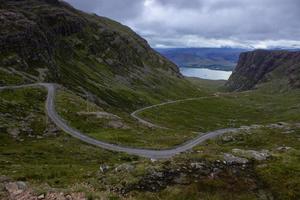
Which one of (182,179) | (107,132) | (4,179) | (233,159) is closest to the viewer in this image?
(182,179)

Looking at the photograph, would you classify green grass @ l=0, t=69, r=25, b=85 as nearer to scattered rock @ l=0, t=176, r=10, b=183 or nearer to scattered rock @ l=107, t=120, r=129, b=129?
scattered rock @ l=107, t=120, r=129, b=129

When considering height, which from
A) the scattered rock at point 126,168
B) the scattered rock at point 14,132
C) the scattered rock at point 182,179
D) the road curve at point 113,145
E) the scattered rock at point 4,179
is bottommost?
the road curve at point 113,145

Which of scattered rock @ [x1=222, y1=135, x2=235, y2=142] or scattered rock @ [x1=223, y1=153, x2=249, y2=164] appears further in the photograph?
scattered rock @ [x1=222, y1=135, x2=235, y2=142]

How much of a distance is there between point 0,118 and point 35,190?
6876cm

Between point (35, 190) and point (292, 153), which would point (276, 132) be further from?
point (35, 190)

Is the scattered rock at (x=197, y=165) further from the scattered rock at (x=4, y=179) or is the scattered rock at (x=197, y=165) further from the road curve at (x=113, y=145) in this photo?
the road curve at (x=113, y=145)

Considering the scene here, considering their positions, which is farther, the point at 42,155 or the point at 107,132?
the point at 107,132

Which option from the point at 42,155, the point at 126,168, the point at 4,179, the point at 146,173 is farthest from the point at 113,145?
the point at 146,173

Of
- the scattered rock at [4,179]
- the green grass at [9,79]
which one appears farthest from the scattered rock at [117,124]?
the scattered rock at [4,179]

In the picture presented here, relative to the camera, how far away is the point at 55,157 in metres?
71.5

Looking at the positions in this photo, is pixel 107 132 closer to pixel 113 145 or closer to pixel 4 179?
pixel 113 145

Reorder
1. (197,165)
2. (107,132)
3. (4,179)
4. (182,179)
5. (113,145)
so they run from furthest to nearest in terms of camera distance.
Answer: (107,132) < (113,145) < (4,179) < (197,165) < (182,179)

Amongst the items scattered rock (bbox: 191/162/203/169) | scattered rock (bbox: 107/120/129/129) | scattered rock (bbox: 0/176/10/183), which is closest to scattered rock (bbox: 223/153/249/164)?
scattered rock (bbox: 191/162/203/169)

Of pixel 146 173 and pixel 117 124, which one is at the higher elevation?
pixel 146 173
